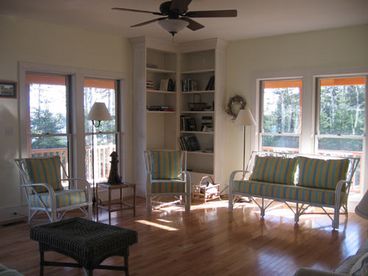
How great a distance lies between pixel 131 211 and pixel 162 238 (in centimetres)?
136

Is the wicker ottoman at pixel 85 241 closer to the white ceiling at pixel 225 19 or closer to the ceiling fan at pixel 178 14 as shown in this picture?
the ceiling fan at pixel 178 14

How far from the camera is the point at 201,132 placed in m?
6.87

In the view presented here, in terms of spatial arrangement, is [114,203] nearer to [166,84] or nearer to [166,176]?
[166,176]

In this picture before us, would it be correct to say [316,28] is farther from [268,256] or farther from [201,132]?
[268,256]

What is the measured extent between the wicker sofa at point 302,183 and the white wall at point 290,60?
89 cm

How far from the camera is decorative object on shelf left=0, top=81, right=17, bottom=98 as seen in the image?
16.4ft

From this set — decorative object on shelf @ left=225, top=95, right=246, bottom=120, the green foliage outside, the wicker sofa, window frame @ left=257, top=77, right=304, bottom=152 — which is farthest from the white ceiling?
the wicker sofa

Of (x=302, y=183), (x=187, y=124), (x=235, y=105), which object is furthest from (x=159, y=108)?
(x=302, y=183)

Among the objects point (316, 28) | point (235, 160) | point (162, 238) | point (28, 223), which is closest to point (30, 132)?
point (28, 223)

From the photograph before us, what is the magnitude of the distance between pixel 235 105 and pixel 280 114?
78cm

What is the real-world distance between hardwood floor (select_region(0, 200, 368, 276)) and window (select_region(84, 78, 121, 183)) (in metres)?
1.14

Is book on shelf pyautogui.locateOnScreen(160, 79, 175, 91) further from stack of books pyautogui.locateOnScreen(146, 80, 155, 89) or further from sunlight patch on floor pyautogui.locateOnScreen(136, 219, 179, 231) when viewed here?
sunlight patch on floor pyautogui.locateOnScreen(136, 219, 179, 231)

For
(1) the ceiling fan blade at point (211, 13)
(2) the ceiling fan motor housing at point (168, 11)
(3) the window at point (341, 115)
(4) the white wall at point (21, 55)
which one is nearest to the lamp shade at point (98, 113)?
(4) the white wall at point (21, 55)

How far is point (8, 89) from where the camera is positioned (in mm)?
5055
